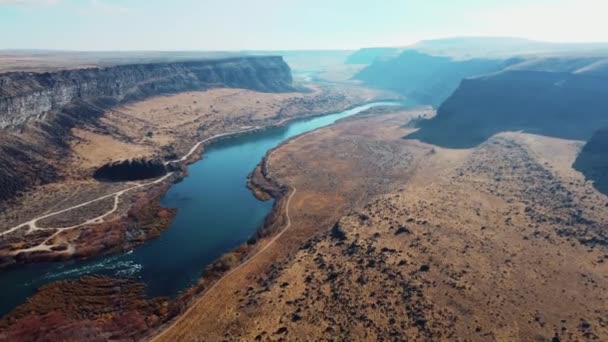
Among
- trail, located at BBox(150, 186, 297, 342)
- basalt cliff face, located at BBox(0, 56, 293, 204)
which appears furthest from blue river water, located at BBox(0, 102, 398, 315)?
basalt cliff face, located at BBox(0, 56, 293, 204)

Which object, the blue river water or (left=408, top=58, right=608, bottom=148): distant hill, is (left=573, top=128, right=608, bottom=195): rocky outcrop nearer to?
(left=408, top=58, right=608, bottom=148): distant hill

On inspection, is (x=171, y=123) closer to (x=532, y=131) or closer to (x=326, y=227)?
(x=326, y=227)

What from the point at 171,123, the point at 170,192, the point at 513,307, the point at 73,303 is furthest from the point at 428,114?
the point at 73,303

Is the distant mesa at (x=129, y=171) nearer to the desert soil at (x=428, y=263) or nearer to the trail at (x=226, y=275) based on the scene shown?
the desert soil at (x=428, y=263)

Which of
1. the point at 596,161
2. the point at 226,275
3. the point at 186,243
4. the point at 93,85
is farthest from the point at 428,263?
the point at 93,85

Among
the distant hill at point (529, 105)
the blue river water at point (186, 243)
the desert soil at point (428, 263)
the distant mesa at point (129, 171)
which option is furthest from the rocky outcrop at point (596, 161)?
the distant mesa at point (129, 171)
